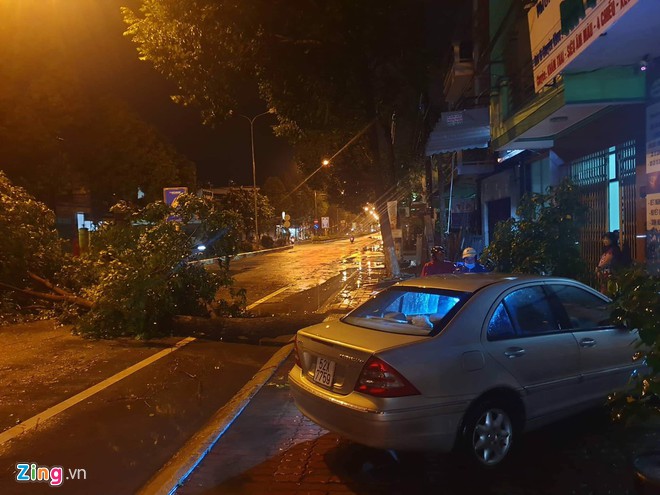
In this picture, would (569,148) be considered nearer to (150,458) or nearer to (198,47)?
(198,47)

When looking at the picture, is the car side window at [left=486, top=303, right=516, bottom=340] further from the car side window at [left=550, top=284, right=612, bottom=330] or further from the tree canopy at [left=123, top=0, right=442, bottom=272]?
the tree canopy at [left=123, top=0, right=442, bottom=272]

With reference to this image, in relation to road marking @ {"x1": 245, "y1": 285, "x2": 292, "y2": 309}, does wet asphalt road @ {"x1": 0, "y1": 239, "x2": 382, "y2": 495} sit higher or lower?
higher

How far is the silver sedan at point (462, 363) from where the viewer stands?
12.6 ft

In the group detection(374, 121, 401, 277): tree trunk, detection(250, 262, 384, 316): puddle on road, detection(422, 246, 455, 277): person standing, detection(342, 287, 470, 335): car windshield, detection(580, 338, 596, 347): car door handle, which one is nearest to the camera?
detection(342, 287, 470, 335): car windshield

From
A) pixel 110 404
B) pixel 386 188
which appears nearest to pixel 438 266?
pixel 110 404

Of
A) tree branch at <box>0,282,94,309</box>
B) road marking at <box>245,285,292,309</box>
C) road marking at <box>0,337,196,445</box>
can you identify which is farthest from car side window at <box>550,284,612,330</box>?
road marking at <box>245,285,292,309</box>

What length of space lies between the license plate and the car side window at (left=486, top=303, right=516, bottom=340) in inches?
49.4

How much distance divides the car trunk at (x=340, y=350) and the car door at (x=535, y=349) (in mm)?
718

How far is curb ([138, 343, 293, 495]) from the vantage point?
4066 mm

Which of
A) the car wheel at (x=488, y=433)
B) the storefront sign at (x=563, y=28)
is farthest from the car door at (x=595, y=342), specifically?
the storefront sign at (x=563, y=28)

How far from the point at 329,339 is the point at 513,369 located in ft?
4.81

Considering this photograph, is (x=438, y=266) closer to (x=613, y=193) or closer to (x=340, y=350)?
(x=613, y=193)

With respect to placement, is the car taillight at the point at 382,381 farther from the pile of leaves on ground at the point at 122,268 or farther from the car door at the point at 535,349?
the pile of leaves on ground at the point at 122,268

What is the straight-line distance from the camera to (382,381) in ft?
12.6
